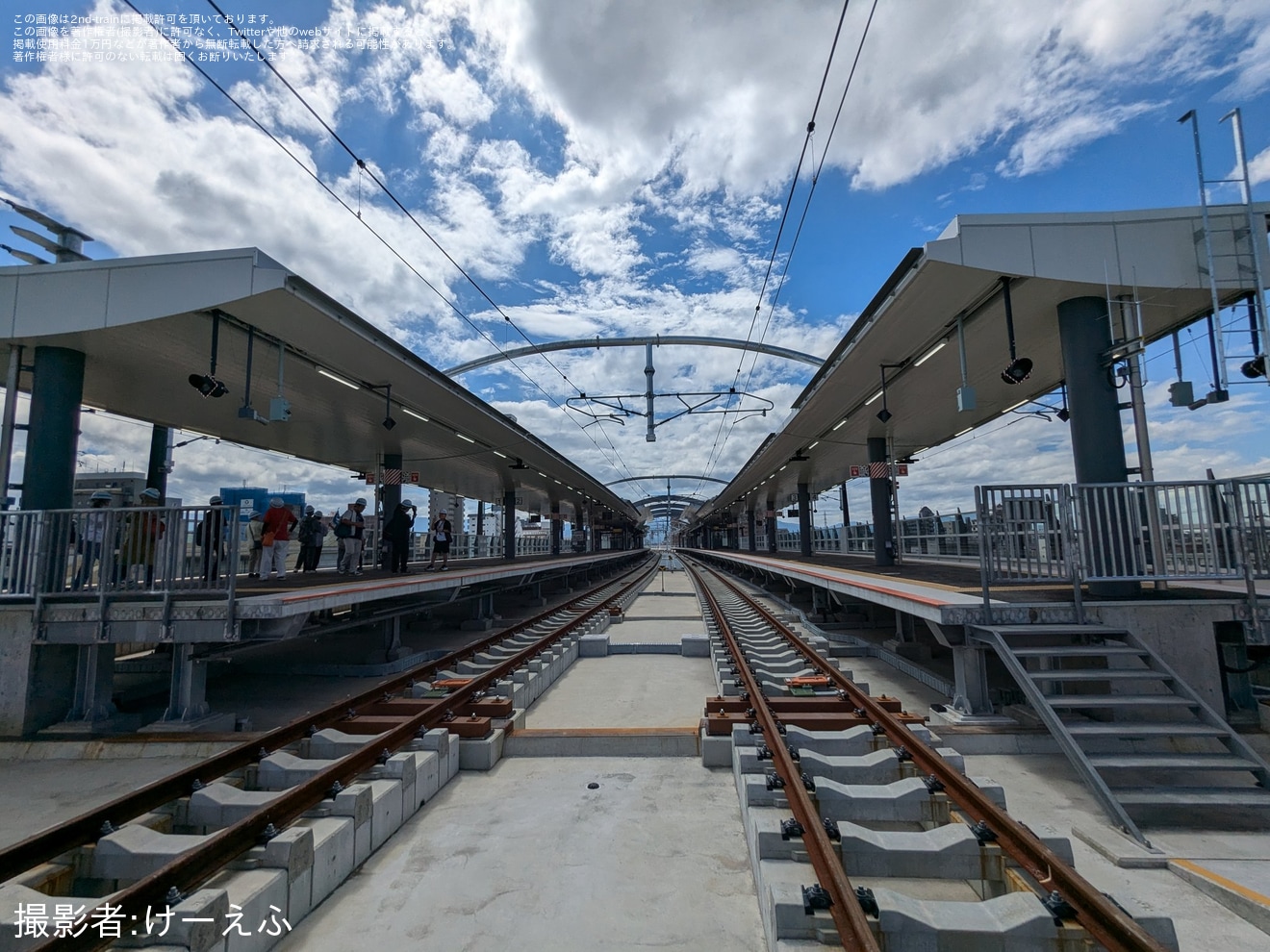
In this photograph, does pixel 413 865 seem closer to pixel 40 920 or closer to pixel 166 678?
pixel 40 920

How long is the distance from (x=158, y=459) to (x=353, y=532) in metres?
4.33

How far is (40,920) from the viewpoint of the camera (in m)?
2.70

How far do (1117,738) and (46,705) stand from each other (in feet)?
33.6

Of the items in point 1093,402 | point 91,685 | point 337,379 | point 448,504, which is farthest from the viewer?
point 448,504

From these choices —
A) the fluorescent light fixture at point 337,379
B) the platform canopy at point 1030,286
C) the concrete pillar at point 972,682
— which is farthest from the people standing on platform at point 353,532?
the concrete pillar at point 972,682

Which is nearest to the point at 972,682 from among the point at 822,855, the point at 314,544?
the point at 822,855

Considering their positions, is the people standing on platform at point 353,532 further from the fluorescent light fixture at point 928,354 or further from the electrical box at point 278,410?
the fluorescent light fixture at point 928,354

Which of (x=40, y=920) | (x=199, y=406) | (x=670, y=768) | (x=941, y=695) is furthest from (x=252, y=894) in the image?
(x=199, y=406)

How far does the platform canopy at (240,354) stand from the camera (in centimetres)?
762

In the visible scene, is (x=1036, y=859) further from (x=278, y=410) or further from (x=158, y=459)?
(x=158, y=459)

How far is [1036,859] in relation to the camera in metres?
3.13

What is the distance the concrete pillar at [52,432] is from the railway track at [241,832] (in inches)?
205

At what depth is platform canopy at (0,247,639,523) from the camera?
25.0 feet

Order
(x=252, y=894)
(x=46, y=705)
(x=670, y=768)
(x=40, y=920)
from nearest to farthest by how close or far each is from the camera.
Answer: (x=40, y=920) < (x=252, y=894) < (x=670, y=768) < (x=46, y=705)
